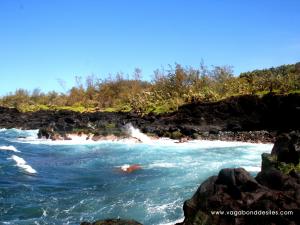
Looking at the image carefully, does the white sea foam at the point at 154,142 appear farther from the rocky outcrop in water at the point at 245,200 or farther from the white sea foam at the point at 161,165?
the rocky outcrop in water at the point at 245,200

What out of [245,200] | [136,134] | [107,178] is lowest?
[107,178]

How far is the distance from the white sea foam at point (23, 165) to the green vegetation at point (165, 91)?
22324 mm

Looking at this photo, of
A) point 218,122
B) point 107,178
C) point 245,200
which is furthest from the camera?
point 218,122

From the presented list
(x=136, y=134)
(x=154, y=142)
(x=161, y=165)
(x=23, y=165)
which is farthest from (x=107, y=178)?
(x=136, y=134)

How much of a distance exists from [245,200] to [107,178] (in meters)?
13.0

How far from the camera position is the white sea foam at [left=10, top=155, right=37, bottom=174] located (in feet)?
81.5

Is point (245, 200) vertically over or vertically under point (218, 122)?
under

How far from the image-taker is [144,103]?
56562mm

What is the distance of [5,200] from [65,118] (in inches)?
1452

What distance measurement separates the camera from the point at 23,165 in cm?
2714

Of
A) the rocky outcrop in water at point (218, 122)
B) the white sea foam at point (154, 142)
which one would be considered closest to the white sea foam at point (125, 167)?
the white sea foam at point (154, 142)

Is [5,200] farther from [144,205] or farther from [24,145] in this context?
[24,145]

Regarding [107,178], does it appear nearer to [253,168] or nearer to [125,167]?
[125,167]

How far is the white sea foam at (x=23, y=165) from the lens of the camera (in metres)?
24.8
